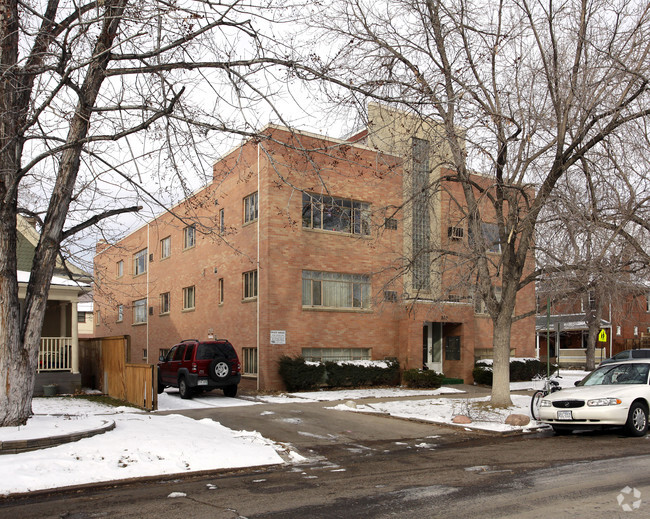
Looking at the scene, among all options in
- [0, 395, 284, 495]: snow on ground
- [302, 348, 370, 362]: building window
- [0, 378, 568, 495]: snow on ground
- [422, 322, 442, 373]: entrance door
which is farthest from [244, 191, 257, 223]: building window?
[0, 395, 284, 495]: snow on ground

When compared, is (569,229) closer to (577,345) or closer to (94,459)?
(94,459)

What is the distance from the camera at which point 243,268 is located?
78.5 feet

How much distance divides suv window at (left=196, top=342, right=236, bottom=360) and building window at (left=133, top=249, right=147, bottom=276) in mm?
18732

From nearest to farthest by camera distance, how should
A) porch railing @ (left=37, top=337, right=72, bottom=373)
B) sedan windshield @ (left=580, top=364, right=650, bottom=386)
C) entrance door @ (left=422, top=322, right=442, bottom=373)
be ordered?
sedan windshield @ (left=580, top=364, right=650, bottom=386) → porch railing @ (left=37, top=337, right=72, bottom=373) → entrance door @ (left=422, top=322, right=442, bottom=373)

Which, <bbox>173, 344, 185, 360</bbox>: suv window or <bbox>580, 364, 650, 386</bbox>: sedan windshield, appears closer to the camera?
<bbox>580, 364, 650, 386</bbox>: sedan windshield

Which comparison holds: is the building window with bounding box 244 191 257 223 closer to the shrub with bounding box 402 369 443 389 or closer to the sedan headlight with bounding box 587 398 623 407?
the shrub with bounding box 402 369 443 389

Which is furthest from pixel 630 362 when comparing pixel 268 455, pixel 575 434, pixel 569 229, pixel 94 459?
pixel 94 459

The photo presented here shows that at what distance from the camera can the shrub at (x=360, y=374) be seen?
2227 centimetres

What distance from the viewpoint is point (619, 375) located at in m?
13.1

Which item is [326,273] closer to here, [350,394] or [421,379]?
[350,394]

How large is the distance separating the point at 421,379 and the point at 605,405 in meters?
11.9

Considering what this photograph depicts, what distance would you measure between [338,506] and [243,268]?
57.8 ft

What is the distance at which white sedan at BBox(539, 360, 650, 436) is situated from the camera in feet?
38.3

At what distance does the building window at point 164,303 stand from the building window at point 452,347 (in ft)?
48.6
